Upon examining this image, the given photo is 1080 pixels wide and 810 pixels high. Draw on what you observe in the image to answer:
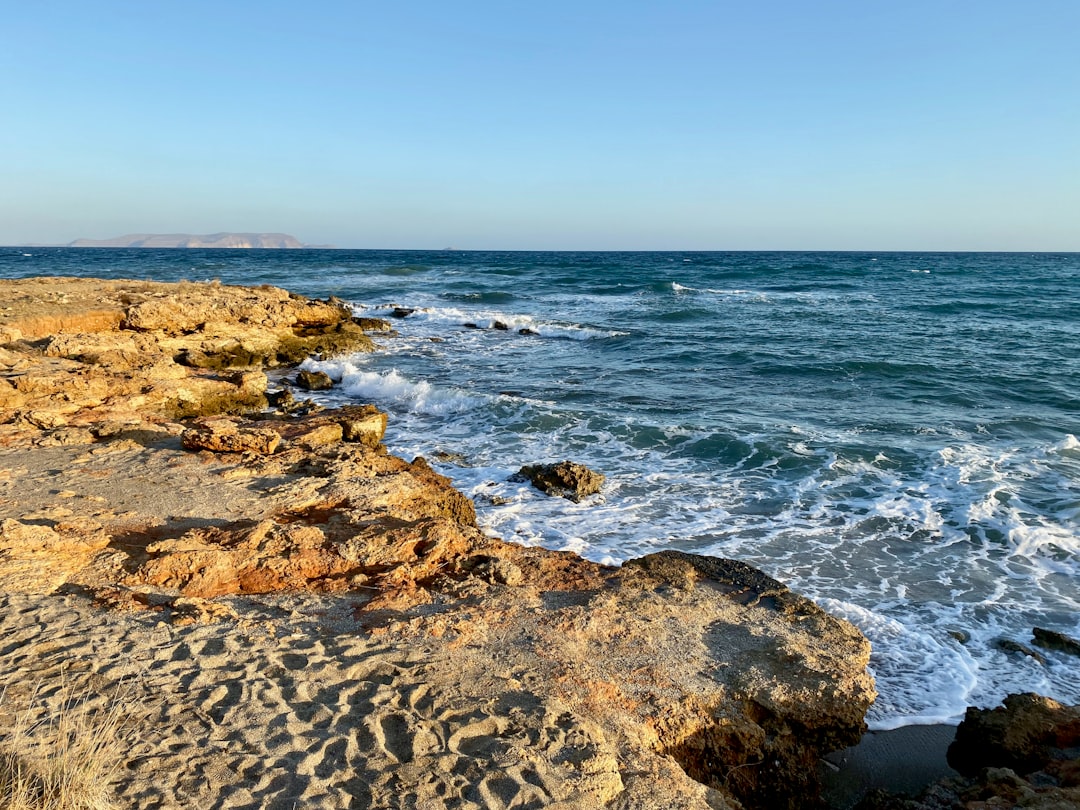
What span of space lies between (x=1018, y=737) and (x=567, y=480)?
5.43 metres

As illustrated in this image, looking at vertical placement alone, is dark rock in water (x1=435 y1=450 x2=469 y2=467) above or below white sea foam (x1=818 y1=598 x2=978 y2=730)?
above

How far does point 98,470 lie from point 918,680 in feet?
26.3

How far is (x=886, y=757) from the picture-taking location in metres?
4.37

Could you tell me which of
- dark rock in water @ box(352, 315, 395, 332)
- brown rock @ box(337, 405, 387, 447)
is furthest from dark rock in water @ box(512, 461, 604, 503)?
dark rock in water @ box(352, 315, 395, 332)

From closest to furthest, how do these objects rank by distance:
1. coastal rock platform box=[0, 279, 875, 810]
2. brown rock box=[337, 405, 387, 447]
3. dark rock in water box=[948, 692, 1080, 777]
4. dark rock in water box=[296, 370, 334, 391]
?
coastal rock platform box=[0, 279, 875, 810], dark rock in water box=[948, 692, 1080, 777], brown rock box=[337, 405, 387, 447], dark rock in water box=[296, 370, 334, 391]

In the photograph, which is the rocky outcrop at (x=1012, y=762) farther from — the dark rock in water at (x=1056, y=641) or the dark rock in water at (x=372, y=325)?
the dark rock in water at (x=372, y=325)

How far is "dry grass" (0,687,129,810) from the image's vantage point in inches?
97.8

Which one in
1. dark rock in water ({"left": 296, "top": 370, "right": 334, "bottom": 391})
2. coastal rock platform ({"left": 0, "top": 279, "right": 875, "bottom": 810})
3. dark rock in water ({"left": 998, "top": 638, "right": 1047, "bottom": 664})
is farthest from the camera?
dark rock in water ({"left": 296, "top": 370, "right": 334, "bottom": 391})

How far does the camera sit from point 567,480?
343 inches

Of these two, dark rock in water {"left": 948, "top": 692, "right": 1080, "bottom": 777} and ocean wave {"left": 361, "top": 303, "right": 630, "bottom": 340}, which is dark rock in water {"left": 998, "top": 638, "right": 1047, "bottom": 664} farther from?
ocean wave {"left": 361, "top": 303, "right": 630, "bottom": 340}

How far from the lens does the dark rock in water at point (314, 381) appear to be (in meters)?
14.8

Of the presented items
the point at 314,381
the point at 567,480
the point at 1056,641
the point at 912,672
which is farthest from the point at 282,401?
the point at 1056,641

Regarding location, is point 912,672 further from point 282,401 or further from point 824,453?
point 282,401

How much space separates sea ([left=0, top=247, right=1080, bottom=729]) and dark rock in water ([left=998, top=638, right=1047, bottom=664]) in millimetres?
43
